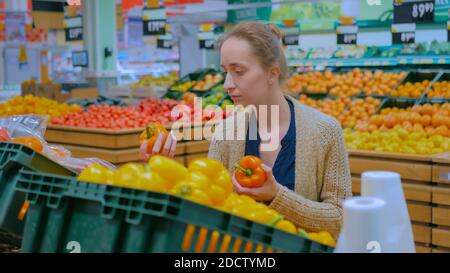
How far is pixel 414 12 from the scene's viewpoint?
301 inches

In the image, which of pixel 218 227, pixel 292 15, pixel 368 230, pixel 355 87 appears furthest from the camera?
pixel 292 15

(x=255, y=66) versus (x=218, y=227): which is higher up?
(x=255, y=66)

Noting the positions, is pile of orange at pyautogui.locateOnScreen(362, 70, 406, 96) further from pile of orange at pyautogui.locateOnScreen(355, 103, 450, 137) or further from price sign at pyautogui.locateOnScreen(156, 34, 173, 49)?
price sign at pyautogui.locateOnScreen(156, 34, 173, 49)

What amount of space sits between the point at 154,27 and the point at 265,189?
7.80 meters

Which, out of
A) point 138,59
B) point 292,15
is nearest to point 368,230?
point 292,15

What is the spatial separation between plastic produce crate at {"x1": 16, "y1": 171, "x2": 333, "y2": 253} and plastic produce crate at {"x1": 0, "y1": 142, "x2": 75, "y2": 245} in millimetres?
175

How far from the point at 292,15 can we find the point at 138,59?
4669mm

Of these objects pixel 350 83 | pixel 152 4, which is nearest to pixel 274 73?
pixel 350 83

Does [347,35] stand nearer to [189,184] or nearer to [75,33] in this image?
[75,33]

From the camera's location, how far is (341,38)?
8852 mm

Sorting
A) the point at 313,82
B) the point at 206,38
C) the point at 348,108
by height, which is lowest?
the point at 348,108

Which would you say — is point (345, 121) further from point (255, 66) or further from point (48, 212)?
point (48, 212)

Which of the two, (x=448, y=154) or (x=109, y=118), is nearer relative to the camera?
(x=448, y=154)

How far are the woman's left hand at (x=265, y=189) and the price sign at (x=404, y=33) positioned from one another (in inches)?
243
